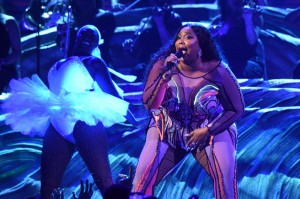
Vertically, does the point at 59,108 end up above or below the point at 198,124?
below

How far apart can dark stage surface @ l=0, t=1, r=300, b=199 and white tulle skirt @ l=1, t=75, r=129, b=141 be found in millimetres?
988

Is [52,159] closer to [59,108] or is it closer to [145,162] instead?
[59,108]

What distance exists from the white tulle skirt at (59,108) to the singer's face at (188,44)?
1.38 m

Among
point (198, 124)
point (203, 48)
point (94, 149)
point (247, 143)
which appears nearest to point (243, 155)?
point (247, 143)

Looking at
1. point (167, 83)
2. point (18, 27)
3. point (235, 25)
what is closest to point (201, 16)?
point (235, 25)

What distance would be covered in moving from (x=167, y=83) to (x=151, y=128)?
342mm

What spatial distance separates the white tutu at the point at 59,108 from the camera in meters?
5.72

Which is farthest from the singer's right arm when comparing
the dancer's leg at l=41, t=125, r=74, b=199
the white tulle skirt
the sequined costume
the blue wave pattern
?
the blue wave pattern

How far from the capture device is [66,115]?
571 centimetres

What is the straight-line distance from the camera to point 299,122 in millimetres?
6547

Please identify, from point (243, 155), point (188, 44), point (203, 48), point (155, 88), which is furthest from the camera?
point (243, 155)

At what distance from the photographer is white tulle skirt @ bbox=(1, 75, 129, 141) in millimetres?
5723

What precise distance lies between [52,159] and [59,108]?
513 millimetres

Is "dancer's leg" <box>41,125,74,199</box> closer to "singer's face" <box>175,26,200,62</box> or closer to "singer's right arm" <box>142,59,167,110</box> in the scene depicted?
"singer's right arm" <box>142,59,167,110</box>
